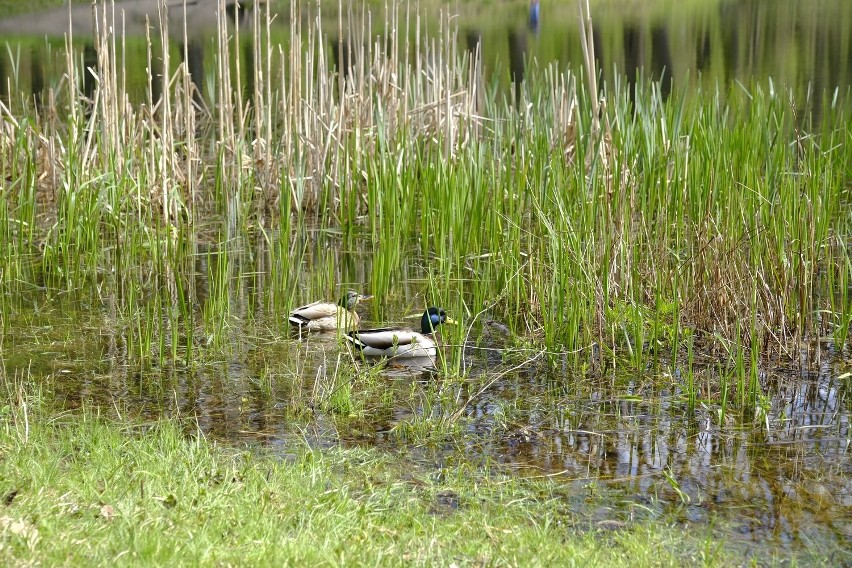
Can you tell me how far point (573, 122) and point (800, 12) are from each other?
2203 cm

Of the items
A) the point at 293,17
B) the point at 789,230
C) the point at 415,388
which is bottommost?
the point at 415,388

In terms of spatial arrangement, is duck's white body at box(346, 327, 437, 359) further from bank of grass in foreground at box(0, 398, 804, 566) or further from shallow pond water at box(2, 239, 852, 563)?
bank of grass in foreground at box(0, 398, 804, 566)

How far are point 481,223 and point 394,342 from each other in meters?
1.43

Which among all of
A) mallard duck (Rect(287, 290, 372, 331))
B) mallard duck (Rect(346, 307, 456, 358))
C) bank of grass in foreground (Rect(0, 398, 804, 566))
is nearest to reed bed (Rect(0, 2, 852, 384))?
mallard duck (Rect(346, 307, 456, 358))

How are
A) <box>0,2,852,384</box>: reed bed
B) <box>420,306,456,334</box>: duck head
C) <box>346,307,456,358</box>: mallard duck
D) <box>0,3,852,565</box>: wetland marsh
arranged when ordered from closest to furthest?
<box>0,3,852,565</box>: wetland marsh → <box>0,2,852,384</box>: reed bed → <box>346,307,456,358</box>: mallard duck → <box>420,306,456,334</box>: duck head

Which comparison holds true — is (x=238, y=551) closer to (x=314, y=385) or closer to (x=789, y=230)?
(x=314, y=385)

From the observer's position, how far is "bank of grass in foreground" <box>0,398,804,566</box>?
289cm

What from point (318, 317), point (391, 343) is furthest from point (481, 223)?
point (391, 343)

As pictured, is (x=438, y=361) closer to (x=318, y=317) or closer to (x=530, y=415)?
(x=318, y=317)

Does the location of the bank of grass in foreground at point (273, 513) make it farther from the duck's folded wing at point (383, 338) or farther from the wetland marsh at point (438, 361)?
the duck's folded wing at point (383, 338)

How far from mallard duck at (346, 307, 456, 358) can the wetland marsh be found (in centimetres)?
8

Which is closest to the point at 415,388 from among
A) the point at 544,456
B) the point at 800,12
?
the point at 544,456

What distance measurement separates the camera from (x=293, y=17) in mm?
7328

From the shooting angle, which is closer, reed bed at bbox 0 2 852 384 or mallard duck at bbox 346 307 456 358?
reed bed at bbox 0 2 852 384
